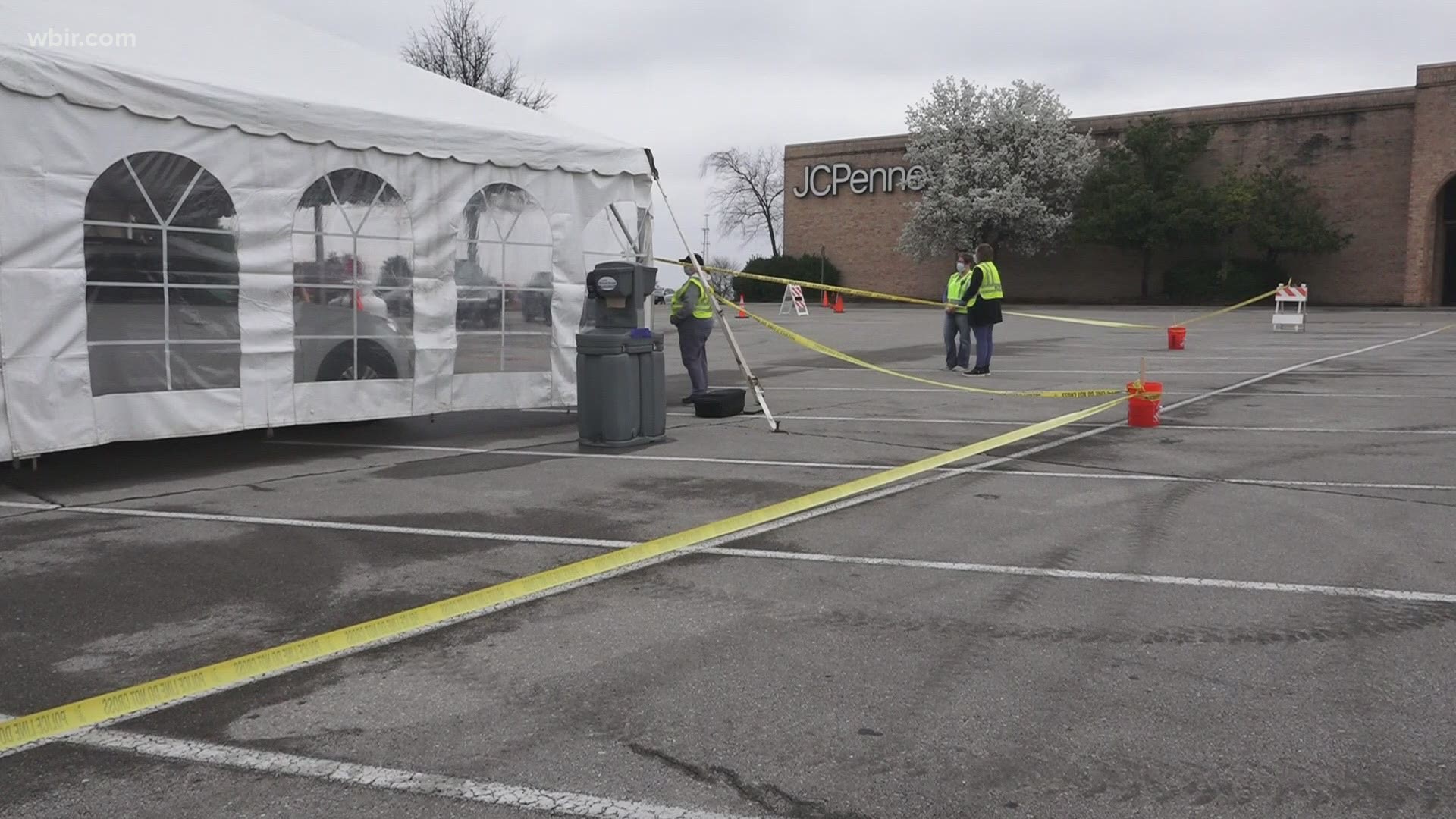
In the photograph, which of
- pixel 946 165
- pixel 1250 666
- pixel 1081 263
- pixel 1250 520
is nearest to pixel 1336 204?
pixel 1081 263

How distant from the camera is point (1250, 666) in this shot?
175 inches

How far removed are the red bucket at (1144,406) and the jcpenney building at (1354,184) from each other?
123 feet

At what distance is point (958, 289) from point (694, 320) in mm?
5849

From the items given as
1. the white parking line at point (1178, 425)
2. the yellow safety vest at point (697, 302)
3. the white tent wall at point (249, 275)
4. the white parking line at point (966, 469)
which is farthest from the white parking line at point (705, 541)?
the yellow safety vest at point (697, 302)

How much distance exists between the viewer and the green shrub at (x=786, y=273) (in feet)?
189

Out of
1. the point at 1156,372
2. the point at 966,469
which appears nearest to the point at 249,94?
the point at 966,469

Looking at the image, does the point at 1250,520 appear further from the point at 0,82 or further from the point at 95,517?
the point at 0,82

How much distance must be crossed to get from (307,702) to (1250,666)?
3.50 metres

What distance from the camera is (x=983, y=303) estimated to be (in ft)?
53.5

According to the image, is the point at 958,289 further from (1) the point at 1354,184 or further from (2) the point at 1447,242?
(2) the point at 1447,242

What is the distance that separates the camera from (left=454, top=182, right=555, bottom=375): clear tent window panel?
434 inches
